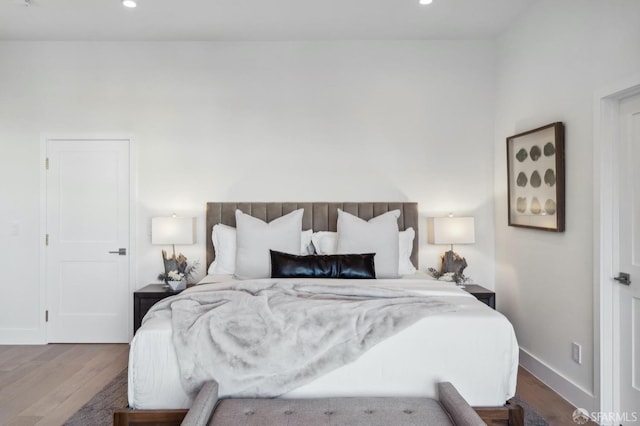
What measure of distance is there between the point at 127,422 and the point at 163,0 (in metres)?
3.14

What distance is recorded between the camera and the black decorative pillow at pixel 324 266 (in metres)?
3.41

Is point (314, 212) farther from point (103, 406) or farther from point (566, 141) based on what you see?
point (103, 406)

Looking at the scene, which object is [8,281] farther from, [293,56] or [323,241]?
[293,56]

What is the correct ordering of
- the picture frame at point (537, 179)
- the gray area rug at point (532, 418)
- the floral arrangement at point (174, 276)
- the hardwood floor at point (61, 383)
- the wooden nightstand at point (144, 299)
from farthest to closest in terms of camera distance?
the floral arrangement at point (174, 276) < the wooden nightstand at point (144, 299) < the picture frame at point (537, 179) < the hardwood floor at point (61, 383) < the gray area rug at point (532, 418)

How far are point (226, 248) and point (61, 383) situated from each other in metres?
1.66

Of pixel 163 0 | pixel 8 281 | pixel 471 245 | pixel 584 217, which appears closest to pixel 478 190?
pixel 471 245

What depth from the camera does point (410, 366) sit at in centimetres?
222

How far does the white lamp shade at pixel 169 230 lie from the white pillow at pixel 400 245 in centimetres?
124

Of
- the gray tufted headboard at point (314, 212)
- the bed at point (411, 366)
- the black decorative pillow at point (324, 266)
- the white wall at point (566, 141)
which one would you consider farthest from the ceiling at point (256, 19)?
the bed at point (411, 366)

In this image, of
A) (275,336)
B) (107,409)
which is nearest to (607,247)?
(275,336)

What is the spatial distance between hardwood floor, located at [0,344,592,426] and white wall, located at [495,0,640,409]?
0.21 m

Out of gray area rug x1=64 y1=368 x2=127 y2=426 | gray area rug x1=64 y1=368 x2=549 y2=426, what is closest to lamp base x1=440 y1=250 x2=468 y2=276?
gray area rug x1=64 y1=368 x2=549 y2=426

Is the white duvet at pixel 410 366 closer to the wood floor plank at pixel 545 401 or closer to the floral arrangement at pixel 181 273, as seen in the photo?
the wood floor plank at pixel 545 401

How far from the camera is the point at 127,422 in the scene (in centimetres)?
213
